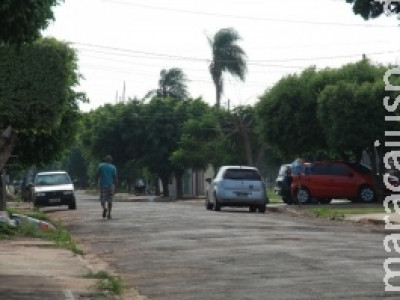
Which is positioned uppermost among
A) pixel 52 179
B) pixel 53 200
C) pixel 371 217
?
pixel 52 179

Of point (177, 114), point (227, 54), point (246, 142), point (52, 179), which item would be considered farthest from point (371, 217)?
point (227, 54)

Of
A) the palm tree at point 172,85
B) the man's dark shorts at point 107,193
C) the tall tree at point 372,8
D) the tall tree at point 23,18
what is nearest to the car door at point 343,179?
the man's dark shorts at point 107,193

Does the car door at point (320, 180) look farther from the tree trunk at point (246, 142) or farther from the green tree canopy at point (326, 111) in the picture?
the tree trunk at point (246, 142)

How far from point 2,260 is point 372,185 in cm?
2453

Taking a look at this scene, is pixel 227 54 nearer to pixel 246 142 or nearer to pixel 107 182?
pixel 246 142

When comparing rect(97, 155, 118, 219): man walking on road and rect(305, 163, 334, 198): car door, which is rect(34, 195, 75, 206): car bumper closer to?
rect(305, 163, 334, 198): car door

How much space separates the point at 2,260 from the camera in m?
15.1

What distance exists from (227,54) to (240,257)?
57.0m

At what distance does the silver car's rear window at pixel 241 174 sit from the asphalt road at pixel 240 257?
761cm

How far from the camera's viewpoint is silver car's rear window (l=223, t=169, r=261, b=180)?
32250mm

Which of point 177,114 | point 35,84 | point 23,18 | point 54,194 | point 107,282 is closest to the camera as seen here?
point 23,18

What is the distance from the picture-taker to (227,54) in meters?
71.3

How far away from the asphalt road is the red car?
13.0 m

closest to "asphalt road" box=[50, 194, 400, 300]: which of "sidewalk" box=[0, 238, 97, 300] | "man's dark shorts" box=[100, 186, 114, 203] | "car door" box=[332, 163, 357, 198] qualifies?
"sidewalk" box=[0, 238, 97, 300]
